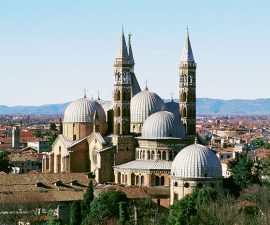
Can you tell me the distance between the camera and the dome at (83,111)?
51438 mm

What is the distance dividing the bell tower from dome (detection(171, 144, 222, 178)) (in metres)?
5.62

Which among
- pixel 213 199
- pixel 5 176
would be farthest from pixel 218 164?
pixel 5 176

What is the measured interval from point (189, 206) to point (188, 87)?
13.8 m

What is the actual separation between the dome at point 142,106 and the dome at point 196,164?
686 cm

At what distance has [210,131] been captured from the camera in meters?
144

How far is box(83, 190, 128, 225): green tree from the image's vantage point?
37625 millimetres

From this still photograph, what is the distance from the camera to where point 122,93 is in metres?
48.5

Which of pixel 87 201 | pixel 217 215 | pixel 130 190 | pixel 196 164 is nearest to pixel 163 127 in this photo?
pixel 196 164

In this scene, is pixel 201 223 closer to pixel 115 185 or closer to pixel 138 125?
pixel 115 185

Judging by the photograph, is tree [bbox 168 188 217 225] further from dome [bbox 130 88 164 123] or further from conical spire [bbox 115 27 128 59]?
conical spire [bbox 115 27 128 59]

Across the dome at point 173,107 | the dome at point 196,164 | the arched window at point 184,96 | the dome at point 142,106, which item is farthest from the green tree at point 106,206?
the dome at point 173,107

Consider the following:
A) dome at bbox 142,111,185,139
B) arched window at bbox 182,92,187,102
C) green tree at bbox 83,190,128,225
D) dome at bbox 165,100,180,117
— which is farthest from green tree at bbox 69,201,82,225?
dome at bbox 165,100,180,117

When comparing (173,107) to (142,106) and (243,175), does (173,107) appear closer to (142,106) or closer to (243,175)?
(142,106)

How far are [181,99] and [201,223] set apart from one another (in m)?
17.1
